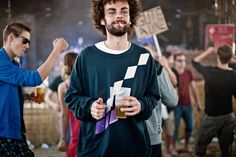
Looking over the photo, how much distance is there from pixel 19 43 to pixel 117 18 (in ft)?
2.82

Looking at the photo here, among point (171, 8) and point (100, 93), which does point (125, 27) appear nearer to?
point (100, 93)

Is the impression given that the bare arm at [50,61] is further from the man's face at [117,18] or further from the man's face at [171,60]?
the man's face at [171,60]

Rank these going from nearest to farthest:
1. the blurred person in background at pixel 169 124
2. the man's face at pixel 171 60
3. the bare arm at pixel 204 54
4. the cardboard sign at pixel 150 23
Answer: the cardboard sign at pixel 150 23 < the bare arm at pixel 204 54 < the blurred person in background at pixel 169 124 < the man's face at pixel 171 60

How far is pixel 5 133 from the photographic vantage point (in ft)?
8.01

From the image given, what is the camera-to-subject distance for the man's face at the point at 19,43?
8.32 ft

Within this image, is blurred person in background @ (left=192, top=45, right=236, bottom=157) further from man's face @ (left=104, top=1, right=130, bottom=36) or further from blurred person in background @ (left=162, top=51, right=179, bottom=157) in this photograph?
man's face @ (left=104, top=1, right=130, bottom=36)

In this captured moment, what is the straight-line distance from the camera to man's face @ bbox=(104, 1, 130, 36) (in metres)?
1.99

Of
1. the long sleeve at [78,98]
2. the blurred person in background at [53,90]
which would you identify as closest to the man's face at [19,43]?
the long sleeve at [78,98]

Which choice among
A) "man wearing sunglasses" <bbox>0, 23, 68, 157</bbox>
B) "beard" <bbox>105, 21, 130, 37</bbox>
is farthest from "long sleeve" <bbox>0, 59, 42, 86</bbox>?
"beard" <bbox>105, 21, 130, 37</bbox>

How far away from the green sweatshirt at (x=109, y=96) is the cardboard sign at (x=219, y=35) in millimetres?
2182

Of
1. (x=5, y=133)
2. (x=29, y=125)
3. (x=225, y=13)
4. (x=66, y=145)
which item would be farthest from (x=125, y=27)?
(x=29, y=125)

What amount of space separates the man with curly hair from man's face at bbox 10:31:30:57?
72cm

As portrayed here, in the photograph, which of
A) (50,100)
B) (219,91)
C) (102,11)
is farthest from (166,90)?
(50,100)

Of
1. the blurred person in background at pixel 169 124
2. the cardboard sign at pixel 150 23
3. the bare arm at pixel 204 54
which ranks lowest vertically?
the blurred person in background at pixel 169 124
